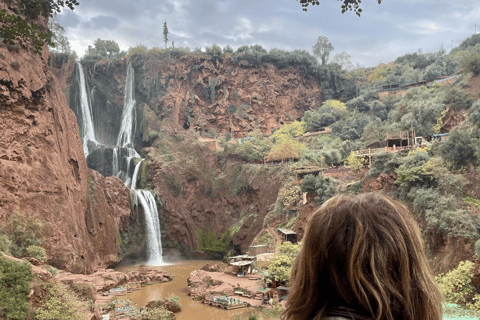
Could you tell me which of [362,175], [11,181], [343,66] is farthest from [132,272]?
[343,66]

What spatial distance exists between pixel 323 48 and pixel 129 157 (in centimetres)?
4220

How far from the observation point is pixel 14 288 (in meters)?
12.9

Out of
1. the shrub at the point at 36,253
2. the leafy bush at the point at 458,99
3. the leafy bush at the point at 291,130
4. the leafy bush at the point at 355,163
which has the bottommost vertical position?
the shrub at the point at 36,253

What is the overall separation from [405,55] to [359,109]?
20.0m

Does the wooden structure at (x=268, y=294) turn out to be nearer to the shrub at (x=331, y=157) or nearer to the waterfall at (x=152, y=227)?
the shrub at (x=331, y=157)

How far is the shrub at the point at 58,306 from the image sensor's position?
1313 cm

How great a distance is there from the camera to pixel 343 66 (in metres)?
67.1

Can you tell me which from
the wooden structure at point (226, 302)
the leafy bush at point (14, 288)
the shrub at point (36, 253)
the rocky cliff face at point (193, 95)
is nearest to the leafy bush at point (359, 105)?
the rocky cliff face at point (193, 95)

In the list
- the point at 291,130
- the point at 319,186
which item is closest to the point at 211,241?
the point at 319,186

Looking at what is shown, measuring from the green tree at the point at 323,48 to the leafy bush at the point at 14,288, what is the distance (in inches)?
2364

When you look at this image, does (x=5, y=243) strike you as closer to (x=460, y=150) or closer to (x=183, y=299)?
(x=183, y=299)

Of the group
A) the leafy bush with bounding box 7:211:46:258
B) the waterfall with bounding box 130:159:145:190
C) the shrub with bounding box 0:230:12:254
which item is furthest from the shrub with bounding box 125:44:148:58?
the shrub with bounding box 0:230:12:254

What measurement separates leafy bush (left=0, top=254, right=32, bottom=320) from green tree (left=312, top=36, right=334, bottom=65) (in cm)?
6005

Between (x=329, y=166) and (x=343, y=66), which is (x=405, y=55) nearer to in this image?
(x=343, y=66)
